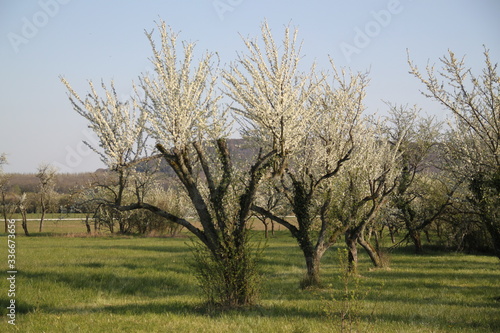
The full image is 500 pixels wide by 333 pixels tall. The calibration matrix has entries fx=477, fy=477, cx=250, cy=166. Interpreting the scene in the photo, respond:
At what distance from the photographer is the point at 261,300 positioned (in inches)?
535

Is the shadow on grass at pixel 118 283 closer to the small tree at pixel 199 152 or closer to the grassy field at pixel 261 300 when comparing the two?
the grassy field at pixel 261 300

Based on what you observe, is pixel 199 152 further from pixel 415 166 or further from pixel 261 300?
pixel 415 166

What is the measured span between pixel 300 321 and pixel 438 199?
75.8ft

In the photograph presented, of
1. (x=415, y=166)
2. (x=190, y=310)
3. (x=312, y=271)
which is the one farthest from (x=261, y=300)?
(x=415, y=166)

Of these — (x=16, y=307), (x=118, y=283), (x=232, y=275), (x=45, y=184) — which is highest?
(x=45, y=184)

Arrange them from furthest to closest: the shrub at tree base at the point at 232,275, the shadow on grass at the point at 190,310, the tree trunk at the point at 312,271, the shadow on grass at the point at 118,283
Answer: the shadow on grass at the point at 118,283
the tree trunk at the point at 312,271
the shrub at tree base at the point at 232,275
the shadow on grass at the point at 190,310

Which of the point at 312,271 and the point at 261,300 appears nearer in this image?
the point at 261,300

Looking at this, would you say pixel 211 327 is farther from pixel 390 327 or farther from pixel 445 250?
pixel 445 250

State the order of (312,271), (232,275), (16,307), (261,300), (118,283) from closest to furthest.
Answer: (232,275) < (261,300) < (16,307) < (312,271) < (118,283)

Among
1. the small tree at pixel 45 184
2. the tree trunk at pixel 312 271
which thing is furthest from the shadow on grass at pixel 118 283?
the small tree at pixel 45 184

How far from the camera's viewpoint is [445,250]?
35.7 m

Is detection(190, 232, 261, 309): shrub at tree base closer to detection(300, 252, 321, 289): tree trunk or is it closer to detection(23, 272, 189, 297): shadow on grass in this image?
detection(300, 252, 321, 289): tree trunk

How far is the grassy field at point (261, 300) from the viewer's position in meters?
10.2

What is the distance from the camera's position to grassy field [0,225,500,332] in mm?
10242
